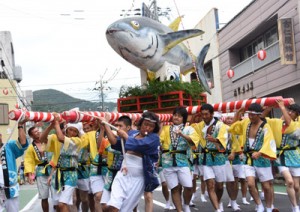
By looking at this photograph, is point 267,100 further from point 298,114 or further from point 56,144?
point 56,144

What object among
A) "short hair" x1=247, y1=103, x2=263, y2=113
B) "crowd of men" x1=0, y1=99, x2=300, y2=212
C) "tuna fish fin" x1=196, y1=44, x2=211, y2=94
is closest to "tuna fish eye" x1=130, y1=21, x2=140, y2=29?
"tuna fish fin" x1=196, y1=44, x2=211, y2=94

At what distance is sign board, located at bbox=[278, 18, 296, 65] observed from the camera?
1812cm

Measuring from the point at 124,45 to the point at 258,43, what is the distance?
43.4ft

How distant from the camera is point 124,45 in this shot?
11445 millimetres

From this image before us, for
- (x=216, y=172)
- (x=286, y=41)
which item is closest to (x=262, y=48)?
(x=286, y=41)

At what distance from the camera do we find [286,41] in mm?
18234

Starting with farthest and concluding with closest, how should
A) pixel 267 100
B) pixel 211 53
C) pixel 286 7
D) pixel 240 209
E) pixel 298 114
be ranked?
pixel 211 53 < pixel 286 7 < pixel 240 209 < pixel 298 114 < pixel 267 100

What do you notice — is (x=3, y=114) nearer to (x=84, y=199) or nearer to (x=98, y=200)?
(x=84, y=199)

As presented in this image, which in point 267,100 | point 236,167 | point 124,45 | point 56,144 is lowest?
point 236,167

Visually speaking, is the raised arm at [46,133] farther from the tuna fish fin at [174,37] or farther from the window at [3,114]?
the window at [3,114]

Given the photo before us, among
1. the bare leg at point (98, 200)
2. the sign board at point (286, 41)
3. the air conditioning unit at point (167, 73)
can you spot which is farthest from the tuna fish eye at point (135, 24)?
the sign board at point (286, 41)

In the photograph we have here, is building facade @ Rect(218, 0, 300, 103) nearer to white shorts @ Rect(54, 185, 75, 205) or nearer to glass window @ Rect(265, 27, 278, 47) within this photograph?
glass window @ Rect(265, 27, 278, 47)

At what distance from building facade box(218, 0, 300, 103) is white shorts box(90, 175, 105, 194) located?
1150 centimetres

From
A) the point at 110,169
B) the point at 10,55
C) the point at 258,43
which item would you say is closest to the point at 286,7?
the point at 258,43
